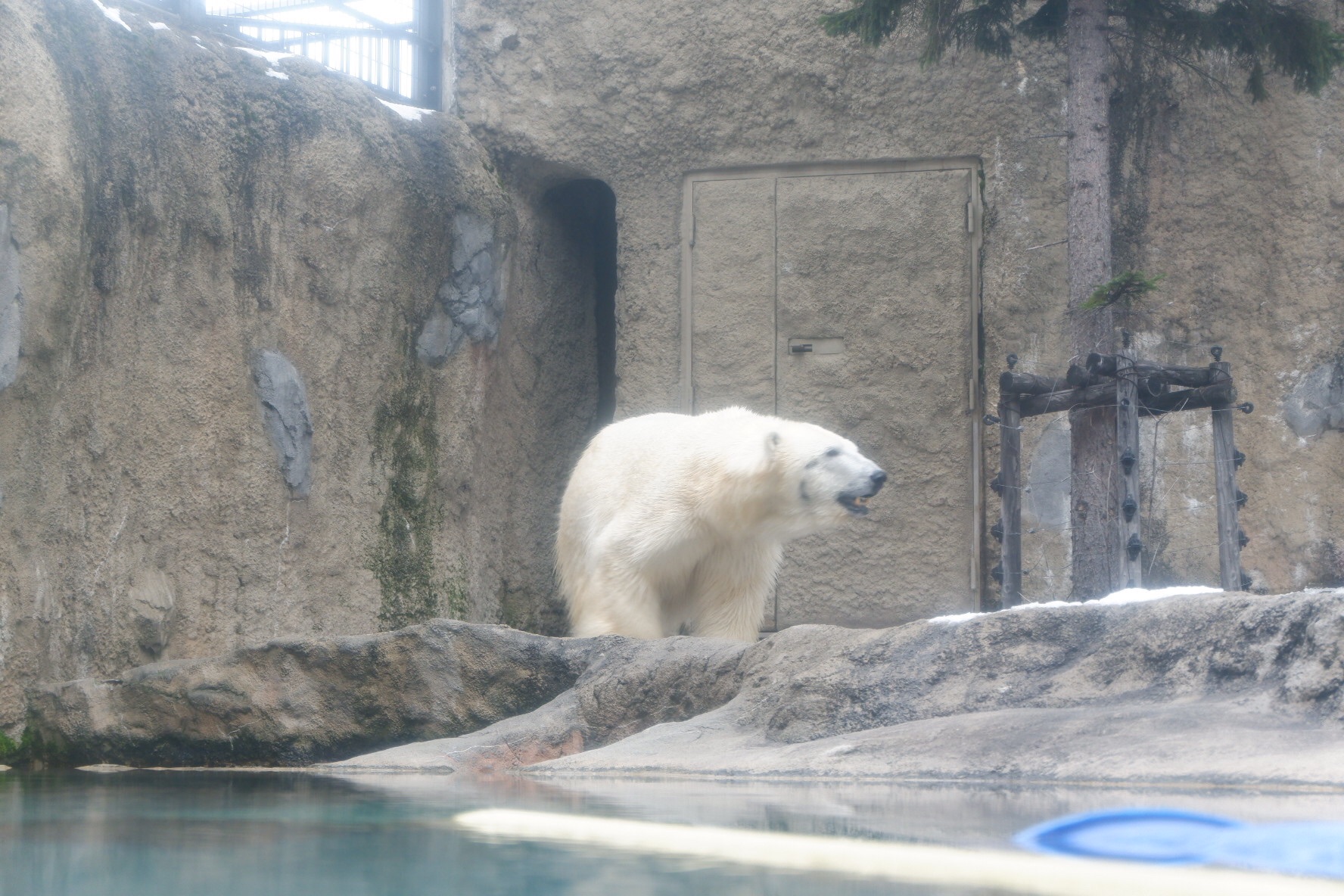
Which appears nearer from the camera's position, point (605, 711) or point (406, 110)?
point (605, 711)

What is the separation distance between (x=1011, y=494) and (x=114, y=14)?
4549 millimetres

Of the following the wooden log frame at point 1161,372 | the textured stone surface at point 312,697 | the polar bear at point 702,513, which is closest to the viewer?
the textured stone surface at point 312,697

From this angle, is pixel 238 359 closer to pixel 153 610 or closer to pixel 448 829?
pixel 153 610

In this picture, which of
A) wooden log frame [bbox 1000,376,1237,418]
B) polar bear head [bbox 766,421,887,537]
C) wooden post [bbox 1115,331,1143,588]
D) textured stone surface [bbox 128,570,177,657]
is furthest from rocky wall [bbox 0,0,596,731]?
wooden post [bbox 1115,331,1143,588]

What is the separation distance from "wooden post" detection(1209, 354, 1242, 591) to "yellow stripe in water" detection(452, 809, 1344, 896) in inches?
163

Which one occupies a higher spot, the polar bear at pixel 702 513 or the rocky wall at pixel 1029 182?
the rocky wall at pixel 1029 182

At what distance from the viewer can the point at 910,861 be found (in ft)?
5.01

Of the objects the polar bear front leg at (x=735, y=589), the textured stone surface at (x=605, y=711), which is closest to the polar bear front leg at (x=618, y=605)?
the polar bear front leg at (x=735, y=589)

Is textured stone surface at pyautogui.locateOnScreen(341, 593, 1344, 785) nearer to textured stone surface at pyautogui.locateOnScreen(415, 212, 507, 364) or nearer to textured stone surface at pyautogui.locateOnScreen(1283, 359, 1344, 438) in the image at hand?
textured stone surface at pyautogui.locateOnScreen(415, 212, 507, 364)

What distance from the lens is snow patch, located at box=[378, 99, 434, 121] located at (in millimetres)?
7324

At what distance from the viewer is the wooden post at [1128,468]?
519 centimetres

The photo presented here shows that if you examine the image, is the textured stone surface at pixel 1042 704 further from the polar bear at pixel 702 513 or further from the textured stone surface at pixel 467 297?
the textured stone surface at pixel 467 297

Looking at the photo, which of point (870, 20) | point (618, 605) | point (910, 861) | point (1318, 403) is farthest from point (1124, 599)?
point (1318, 403)

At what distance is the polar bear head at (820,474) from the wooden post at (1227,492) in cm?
142
